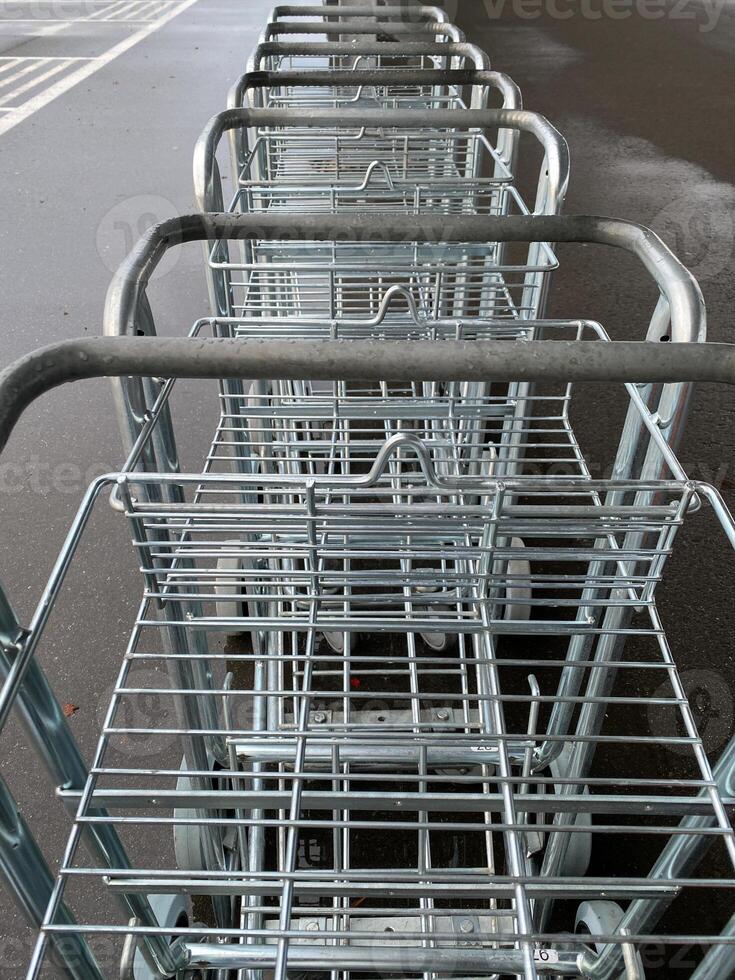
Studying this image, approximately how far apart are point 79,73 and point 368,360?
20.4 ft

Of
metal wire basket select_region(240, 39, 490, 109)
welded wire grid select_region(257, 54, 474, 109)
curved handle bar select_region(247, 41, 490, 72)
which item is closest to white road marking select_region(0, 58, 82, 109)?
welded wire grid select_region(257, 54, 474, 109)

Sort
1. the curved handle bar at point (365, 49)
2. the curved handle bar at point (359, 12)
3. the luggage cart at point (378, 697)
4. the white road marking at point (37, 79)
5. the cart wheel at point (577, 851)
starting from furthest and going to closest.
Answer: the white road marking at point (37, 79)
the curved handle bar at point (359, 12)
the curved handle bar at point (365, 49)
the cart wheel at point (577, 851)
the luggage cart at point (378, 697)

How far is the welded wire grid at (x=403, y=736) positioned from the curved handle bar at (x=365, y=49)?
0.92m

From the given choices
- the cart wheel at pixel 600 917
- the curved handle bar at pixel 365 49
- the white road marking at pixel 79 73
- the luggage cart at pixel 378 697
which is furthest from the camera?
the white road marking at pixel 79 73

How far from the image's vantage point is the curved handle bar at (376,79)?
139cm

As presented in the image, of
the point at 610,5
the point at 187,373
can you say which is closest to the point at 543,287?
the point at 187,373

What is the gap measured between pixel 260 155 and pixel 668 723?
1.51 m

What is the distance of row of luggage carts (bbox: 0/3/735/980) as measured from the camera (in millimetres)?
596

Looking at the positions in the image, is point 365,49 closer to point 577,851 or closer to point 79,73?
point 577,851

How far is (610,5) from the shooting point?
813 centimetres

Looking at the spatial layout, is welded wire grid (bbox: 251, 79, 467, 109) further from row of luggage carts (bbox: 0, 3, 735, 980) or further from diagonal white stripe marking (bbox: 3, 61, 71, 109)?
diagonal white stripe marking (bbox: 3, 61, 71, 109)

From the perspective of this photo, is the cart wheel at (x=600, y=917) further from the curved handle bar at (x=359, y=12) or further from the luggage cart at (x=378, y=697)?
the curved handle bar at (x=359, y=12)

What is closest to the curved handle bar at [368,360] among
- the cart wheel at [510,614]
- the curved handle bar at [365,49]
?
the cart wheel at [510,614]

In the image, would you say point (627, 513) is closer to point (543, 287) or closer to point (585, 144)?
point (543, 287)
